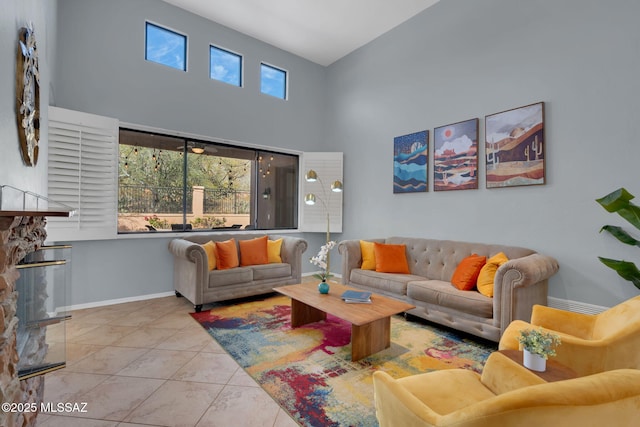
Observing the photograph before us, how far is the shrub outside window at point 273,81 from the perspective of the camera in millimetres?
5438

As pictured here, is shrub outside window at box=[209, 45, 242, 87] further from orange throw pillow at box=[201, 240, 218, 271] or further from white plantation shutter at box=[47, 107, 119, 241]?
orange throw pillow at box=[201, 240, 218, 271]

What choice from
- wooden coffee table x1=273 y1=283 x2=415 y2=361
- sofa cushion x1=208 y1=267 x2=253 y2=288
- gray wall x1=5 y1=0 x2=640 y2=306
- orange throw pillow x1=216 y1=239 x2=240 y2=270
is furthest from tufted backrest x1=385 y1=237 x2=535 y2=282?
orange throw pillow x1=216 y1=239 x2=240 y2=270

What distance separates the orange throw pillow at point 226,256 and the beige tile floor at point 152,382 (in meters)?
0.99

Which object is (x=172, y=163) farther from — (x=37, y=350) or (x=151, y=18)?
(x=37, y=350)

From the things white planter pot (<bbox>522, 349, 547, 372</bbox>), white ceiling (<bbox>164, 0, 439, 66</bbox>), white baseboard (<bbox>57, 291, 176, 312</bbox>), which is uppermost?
white ceiling (<bbox>164, 0, 439, 66</bbox>)

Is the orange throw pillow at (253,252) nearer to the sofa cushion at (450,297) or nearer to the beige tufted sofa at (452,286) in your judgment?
the beige tufted sofa at (452,286)

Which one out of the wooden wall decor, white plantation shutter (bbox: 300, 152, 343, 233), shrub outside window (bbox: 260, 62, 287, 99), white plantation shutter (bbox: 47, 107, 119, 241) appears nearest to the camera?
the wooden wall decor

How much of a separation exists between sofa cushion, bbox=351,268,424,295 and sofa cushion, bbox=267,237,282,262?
1249 mm

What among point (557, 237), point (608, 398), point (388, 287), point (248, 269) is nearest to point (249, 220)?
point (248, 269)

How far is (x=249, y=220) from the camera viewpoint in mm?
5469

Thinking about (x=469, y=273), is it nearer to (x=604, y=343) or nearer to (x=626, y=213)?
(x=626, y=213)

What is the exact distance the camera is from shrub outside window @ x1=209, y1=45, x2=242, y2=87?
4.86 metres

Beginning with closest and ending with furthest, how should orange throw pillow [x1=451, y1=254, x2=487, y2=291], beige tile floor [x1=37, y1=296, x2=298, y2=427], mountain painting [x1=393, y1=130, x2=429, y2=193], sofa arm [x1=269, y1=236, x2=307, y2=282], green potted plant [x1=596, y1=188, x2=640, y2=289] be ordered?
beige tile floor [x1=37, y1=296, x2=298, y2=427] < green potted plant [x1=596, y1=188, x2=640, y2=289] < orange throw pillow [x1=451, y1=254, x2=487, y2=291] < mountain painting [x1=393, y1=130, x2=429, y2=193] < sofa arm [x1=269, y1=236, x2=307, y2=282]

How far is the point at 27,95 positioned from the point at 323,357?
274 centimetres
